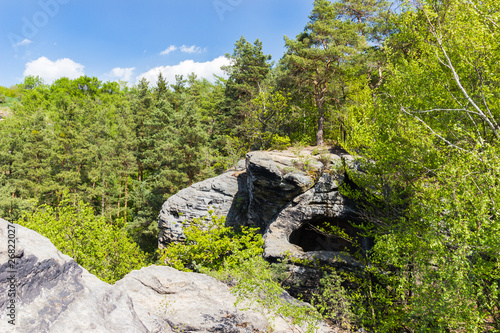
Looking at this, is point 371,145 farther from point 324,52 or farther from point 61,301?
point 61,301

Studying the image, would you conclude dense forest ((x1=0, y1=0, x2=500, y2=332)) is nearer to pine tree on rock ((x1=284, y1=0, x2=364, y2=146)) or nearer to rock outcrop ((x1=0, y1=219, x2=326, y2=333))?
pine tree on rock ((x1=284, y1=0, x2=364, y2=146))

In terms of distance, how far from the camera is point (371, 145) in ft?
33.6

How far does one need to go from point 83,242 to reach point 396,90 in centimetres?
1570

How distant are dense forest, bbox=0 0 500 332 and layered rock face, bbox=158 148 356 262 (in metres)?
1.45

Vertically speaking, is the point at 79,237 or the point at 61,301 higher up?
the point at 61,301

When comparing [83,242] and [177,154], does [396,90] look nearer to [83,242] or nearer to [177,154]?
[83,242]

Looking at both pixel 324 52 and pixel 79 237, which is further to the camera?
pixel 324 52

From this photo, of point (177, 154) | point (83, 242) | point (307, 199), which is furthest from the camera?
point (177, 154)

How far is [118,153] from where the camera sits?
28.8 m

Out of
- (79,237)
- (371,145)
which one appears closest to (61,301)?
(79,237)

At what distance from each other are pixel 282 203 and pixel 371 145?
20.6 feet

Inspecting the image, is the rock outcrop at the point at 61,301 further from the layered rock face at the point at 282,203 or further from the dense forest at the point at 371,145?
the layered rock face at the point at 282,203

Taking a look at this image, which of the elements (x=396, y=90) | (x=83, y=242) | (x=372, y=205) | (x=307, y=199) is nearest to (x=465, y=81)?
(x=396, y=90)

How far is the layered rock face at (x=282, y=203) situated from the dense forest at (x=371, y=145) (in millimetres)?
1452
